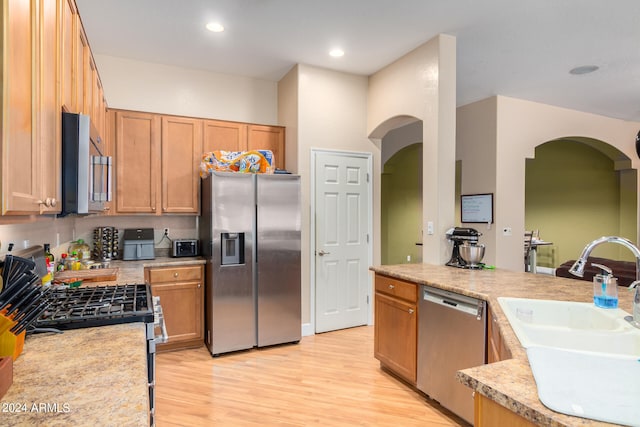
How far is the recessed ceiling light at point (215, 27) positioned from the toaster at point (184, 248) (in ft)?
6.80

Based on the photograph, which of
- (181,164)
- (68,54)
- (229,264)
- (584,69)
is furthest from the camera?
(584,69)

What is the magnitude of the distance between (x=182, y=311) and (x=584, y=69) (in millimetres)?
4977

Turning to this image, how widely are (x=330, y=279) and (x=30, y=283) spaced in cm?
308

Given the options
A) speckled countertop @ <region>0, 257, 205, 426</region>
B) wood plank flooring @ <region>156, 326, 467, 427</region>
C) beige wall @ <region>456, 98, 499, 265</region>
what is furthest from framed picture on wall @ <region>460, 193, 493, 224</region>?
speckled countertop @ <region>0, 257, 205, 426</region>

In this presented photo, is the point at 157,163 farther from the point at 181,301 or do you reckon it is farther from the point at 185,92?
the point at 181,301

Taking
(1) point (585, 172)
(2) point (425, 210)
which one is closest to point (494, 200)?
(2) point (425, 210)

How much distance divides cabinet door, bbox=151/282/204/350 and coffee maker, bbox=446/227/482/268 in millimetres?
2409

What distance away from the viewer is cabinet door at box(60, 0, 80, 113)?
1.58 metres

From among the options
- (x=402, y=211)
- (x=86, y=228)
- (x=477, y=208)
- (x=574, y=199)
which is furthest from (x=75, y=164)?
(x=574, y=199)

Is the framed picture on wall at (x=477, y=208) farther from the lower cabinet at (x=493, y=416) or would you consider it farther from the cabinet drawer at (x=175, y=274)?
the lower cabinet at (x=493, y=416)

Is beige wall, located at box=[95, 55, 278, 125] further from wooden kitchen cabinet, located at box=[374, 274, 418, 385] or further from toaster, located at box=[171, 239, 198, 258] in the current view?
wooden kitchen cabinet, located at box=[374, 274, 418, 385]

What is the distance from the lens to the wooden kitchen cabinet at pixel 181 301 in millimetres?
3449

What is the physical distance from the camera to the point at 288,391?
276cm

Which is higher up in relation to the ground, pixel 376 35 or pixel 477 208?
pixel 376 35
